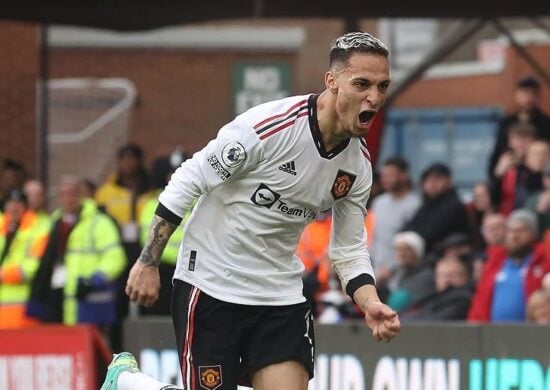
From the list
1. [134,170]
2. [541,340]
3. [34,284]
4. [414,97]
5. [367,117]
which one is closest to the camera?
[367,117]

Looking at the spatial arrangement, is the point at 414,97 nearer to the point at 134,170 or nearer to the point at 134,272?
the point at 134,170

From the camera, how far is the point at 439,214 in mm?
13102

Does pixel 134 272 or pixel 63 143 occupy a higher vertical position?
pixel 63 143

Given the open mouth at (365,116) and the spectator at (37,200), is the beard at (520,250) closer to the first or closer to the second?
the spectator at (37,200)

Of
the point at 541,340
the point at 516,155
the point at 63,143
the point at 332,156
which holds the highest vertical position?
the point at 63,143

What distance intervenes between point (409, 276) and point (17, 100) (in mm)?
10956

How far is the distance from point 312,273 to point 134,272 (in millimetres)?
5898

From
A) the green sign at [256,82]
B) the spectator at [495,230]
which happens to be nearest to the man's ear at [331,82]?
the spectator at [495,230]

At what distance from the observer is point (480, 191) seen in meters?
13.6

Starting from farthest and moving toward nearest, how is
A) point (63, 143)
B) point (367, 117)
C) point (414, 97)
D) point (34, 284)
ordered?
point (414, 97) → point (63, 143) → point (34, 284) → point (367, 117)

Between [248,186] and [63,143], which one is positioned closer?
[248,186]

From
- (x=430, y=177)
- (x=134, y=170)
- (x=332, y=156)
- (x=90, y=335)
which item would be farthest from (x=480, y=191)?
(x=332, y=156)

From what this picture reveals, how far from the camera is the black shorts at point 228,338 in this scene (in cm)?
714

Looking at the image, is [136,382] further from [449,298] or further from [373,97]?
[449,298]
